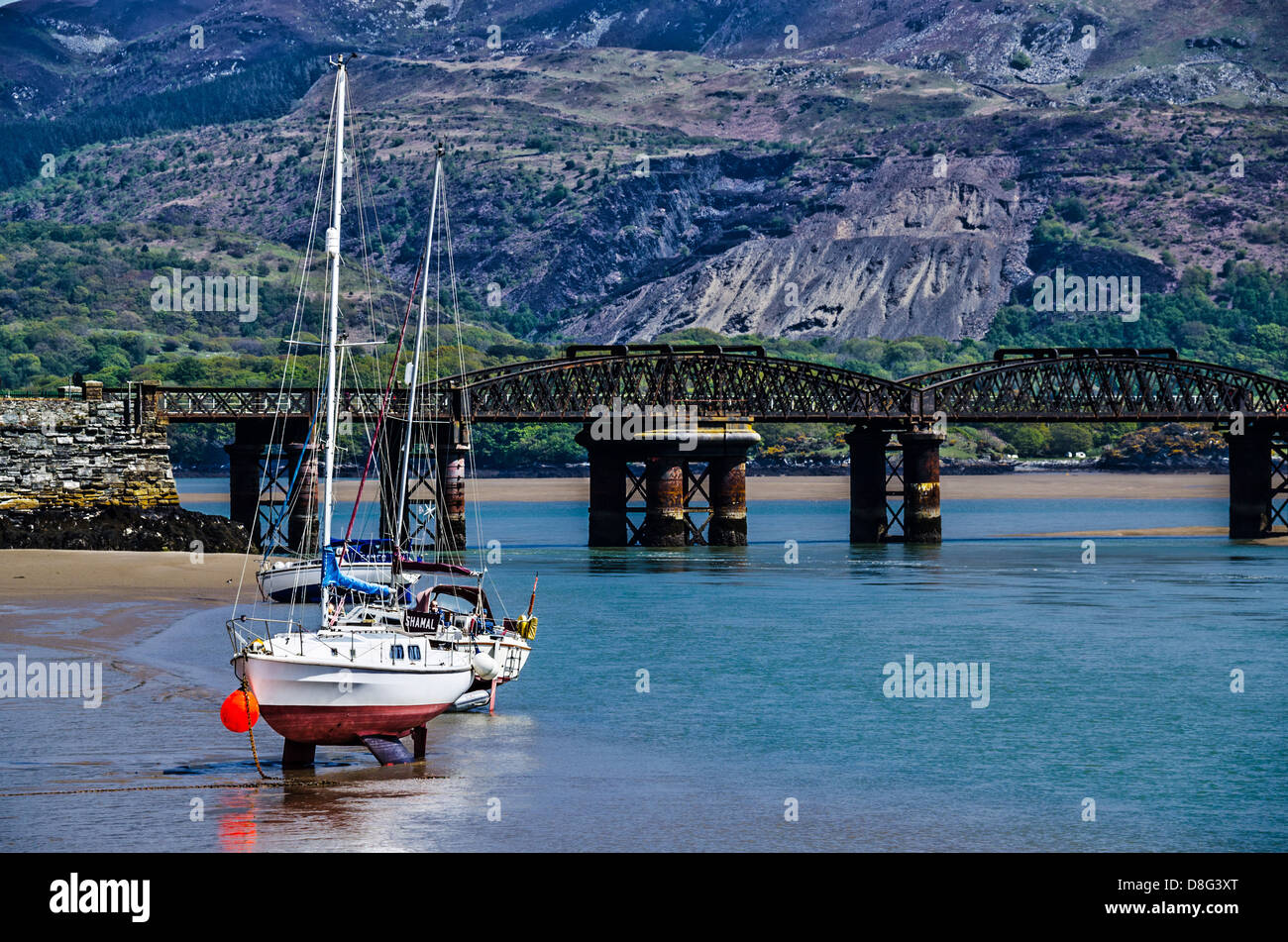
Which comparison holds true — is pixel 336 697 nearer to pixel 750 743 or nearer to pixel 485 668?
pixel 485 668

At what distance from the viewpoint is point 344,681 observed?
36.3 metres

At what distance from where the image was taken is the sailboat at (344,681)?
117 ft

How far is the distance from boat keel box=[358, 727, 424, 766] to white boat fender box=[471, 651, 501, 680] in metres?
6.19

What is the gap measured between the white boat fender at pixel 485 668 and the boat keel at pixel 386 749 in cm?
619

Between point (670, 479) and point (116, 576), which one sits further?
point (670, 479)

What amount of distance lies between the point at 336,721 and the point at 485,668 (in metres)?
9.74

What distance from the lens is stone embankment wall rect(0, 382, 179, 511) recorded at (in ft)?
268

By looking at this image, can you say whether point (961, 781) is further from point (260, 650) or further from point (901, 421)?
point (901, 421)

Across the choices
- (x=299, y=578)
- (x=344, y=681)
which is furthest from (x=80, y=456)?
(x=344, y=681)

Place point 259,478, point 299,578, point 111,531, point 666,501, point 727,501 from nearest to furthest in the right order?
1. point 299,578
2. point 111,531
3. point 259,478
4. point 666,501
5. point 727,501

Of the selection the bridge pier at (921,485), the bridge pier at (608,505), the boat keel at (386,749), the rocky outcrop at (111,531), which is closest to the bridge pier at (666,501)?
the bridge pier at (608,505)

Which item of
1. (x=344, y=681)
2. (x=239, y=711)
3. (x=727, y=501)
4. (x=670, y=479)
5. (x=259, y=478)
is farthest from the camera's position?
(x=727, y=501)
